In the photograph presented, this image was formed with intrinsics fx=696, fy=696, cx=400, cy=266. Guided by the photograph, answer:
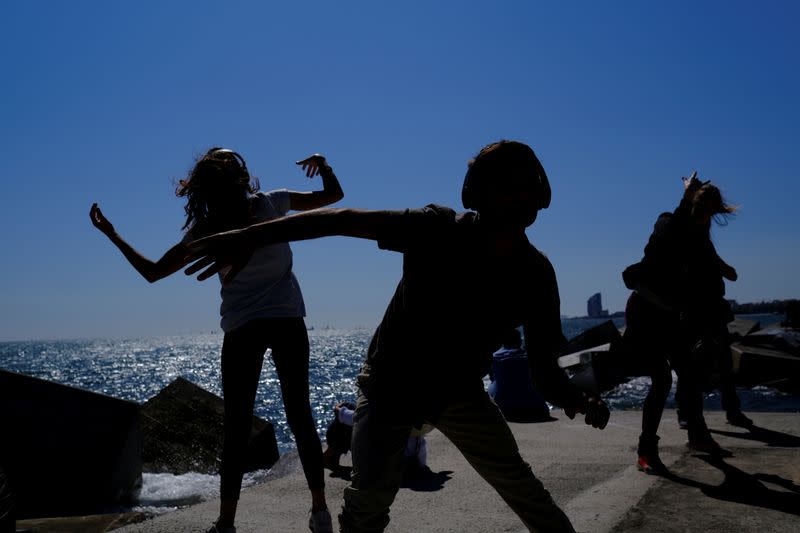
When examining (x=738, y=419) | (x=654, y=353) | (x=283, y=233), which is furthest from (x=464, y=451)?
(x=738, y=419)

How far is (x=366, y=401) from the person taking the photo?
240 cm

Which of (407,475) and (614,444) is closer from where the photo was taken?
(407,475)

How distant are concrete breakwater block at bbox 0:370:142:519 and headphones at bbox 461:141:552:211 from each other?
4.59 meters

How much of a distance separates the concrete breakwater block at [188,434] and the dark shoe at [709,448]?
4058 mm

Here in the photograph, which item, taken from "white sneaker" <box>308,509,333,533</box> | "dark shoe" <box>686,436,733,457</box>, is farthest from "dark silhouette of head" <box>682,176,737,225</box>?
"white sneaker" <box>308,509,333,533</box>

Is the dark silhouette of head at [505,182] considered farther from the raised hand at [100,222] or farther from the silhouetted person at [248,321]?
the raised hand at [100,222]

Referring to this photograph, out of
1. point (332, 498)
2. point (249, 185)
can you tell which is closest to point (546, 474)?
point (332, 498)

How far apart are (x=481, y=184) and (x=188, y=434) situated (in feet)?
19.8

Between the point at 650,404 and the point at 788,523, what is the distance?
1416mm

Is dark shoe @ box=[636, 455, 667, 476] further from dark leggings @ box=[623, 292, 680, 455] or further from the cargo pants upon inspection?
the cargo pants

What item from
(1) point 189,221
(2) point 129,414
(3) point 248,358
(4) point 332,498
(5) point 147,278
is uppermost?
(1) point 189,221

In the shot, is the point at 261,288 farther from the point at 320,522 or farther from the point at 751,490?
the point at 751,490

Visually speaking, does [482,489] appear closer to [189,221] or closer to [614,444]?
[614,444]

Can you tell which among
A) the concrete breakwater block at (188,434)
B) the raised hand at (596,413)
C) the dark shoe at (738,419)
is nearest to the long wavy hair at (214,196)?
the raised hand at (596,413)
